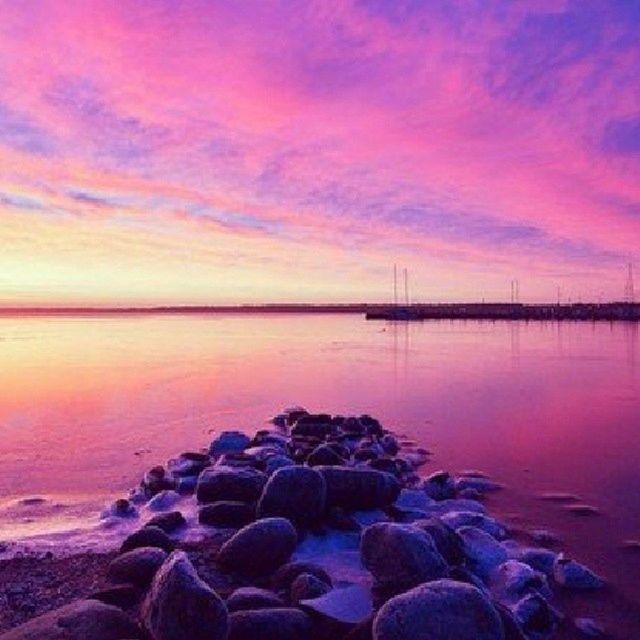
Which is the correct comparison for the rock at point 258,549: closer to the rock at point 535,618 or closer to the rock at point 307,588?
the rock at point 307,588

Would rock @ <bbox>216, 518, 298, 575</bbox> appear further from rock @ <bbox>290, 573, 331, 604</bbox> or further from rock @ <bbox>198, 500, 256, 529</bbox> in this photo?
rock @ <bbox>198, 500, 256, 529</bbox>

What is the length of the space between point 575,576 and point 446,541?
1.37 m

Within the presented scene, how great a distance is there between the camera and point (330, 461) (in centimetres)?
1127

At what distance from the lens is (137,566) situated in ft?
21.3

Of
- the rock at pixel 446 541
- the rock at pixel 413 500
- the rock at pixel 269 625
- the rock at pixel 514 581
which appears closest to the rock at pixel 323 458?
the rock at pixel 413 500

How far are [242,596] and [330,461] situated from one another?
5513 mm

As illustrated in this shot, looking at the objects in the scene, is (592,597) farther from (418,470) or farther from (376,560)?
(418,470)

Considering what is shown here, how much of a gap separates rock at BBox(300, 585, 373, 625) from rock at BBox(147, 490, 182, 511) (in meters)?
4.12

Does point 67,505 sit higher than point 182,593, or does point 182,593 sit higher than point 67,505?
point 182,593

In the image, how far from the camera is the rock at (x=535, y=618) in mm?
6062

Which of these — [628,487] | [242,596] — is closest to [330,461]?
[628,487]

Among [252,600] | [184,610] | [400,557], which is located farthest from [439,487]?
[184,610]

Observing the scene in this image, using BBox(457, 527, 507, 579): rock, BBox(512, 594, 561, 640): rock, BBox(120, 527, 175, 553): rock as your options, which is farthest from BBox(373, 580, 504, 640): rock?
BBox(120, 527, 175, 553): rock

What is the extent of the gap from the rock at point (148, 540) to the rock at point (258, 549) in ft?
2.20
